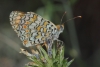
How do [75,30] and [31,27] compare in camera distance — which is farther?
[75,30]

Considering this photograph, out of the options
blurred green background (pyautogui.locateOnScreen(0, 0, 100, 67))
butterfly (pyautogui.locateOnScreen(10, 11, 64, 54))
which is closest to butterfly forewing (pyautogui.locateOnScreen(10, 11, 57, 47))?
butterfly (pyautogui.locateOnScreen(10, 11, 64, 54))

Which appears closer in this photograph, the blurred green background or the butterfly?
the butterfly

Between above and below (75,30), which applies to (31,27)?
below

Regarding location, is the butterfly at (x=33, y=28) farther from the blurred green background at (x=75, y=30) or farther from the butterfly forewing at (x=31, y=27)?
the blurred green background at (x=75, y=30)

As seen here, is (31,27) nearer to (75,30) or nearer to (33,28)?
(33,28)

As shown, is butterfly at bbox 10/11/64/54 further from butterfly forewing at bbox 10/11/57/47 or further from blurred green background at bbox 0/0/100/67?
blurred green background at bbox 0/0/100/67

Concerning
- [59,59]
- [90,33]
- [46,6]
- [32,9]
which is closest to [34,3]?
[32,9]

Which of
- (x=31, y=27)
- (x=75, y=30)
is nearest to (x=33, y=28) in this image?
(x=31, y=27)
